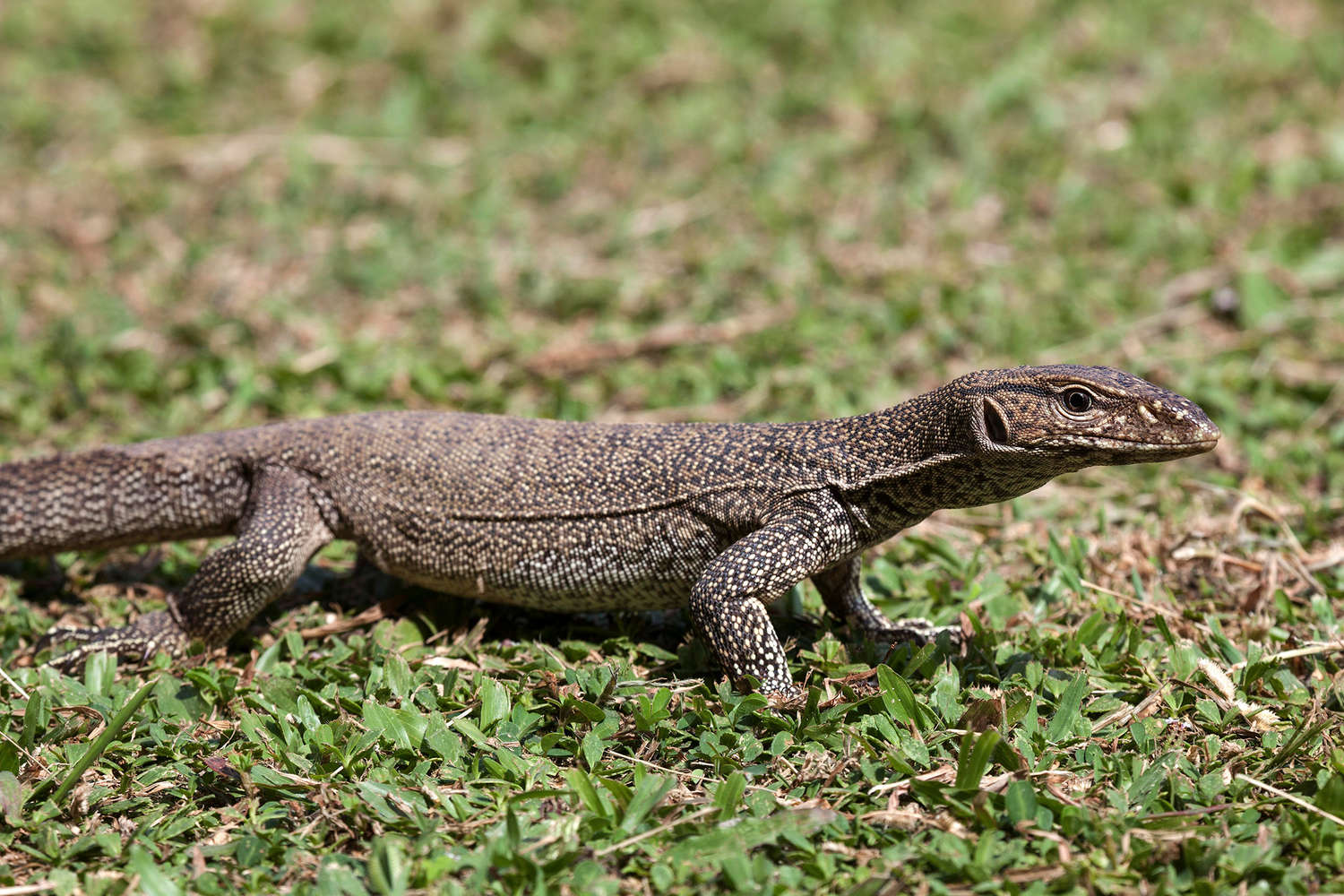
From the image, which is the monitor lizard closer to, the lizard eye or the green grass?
the lizard eye

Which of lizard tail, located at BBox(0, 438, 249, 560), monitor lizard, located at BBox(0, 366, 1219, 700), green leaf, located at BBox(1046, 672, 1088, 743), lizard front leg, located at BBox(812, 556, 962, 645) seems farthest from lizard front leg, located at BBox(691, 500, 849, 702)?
lizard tail, located at BBox(0, 438, 249, 560)

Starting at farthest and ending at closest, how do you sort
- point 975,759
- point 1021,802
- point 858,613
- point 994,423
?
point 858,613
point 994,423
point 975,759
point 1021,802

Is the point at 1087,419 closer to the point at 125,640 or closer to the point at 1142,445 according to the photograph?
the point at 1142,445

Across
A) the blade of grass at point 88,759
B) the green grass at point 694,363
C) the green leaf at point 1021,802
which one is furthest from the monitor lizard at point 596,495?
the blade of grass at point 88,759

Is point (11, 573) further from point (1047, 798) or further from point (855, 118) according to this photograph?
point (855, 118)

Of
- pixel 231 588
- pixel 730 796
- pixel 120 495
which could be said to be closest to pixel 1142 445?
pixel 730 796
